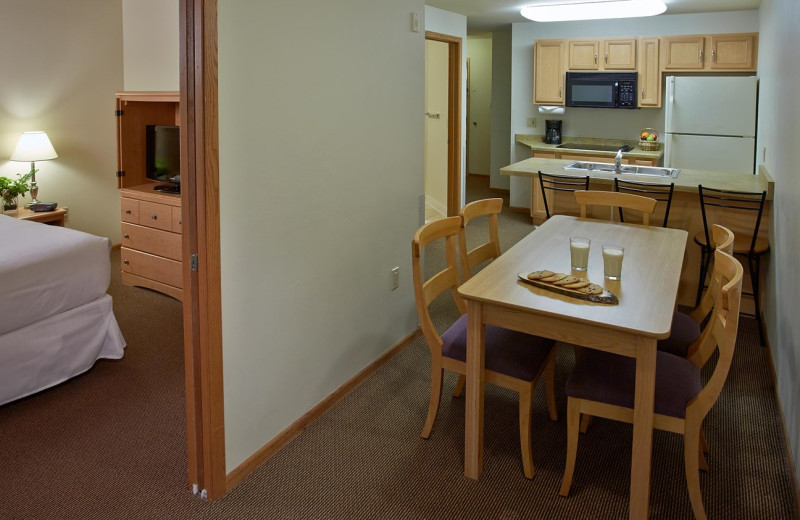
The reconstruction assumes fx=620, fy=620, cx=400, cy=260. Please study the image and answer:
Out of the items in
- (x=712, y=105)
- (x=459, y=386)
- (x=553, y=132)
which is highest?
(x=712, y=105)

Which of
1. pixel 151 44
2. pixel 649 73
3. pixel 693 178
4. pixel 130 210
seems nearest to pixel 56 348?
pixel 130 210

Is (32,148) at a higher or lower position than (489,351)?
higher

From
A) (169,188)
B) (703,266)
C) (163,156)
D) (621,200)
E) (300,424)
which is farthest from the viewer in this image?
(163,156)

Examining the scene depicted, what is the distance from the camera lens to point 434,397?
2611 millimetres

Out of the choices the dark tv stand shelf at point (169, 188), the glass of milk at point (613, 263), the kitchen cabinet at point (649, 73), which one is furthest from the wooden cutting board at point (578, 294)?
the kitchen cabinet at point (649, 73)

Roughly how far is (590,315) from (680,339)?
804 millimetres

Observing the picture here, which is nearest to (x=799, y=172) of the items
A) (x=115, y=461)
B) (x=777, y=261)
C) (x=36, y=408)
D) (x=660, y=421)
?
(x=777, y=261)

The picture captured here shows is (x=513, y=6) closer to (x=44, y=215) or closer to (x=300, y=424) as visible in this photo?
(x=44, y=215)

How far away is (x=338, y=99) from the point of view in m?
2.75

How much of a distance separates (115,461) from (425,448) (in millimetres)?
1257

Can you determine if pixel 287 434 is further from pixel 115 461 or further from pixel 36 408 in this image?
pixel 36 408

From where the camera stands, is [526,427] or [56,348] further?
[56,348]

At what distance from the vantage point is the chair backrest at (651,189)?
401 centimetres

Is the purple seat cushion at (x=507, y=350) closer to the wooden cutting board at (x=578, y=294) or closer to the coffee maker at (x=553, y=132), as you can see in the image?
the wooden cutting board at (x=578, y=294)
